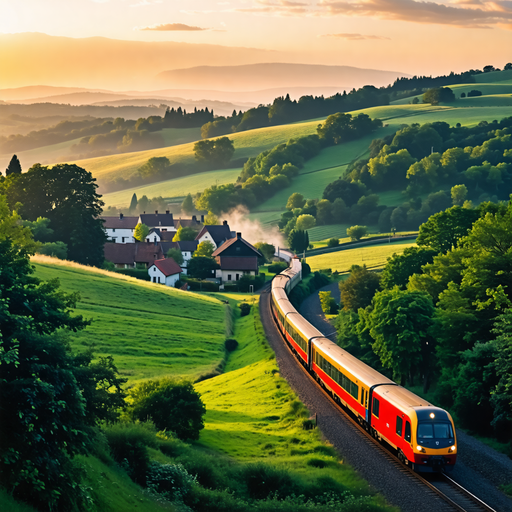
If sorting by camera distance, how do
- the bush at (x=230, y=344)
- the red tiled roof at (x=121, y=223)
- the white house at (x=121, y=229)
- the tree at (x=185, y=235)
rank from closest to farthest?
1. the bush at (x=230, y=344)
2. the tree at (x=185, y=235)
3. the white house at (x=121, y=229)
4. the red tiled roof at (x=121, y=223)

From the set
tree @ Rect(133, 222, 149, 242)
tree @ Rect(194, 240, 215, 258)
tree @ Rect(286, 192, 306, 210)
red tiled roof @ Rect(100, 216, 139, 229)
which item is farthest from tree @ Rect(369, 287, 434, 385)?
tree @ Rect(286, 192, 306, 210)

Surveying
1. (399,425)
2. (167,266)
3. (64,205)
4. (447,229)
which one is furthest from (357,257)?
(399,425)

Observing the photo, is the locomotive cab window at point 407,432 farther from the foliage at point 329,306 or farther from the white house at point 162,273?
the white house at point 162,273

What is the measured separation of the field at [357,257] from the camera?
355 feet

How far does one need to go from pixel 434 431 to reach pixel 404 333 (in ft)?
59.3

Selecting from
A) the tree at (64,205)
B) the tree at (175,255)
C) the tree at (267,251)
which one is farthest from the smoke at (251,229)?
the tree at (64,205)

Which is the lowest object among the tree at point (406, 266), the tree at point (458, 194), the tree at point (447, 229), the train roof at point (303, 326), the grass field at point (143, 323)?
the grass field at point (143, 323)

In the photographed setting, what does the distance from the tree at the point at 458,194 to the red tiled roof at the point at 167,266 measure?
8662cm

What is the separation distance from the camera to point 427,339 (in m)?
42.9

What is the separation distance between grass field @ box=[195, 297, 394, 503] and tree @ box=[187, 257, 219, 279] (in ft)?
148

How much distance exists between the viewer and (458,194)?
154 meters

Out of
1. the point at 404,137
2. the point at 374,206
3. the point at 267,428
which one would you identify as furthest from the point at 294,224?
the point at 267,428

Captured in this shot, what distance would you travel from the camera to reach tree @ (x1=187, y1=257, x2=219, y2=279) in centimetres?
9388

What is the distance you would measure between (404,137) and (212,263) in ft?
370
